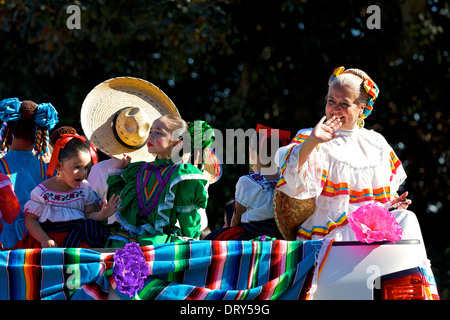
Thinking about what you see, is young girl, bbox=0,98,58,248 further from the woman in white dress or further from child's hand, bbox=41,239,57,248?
the woman in white dress

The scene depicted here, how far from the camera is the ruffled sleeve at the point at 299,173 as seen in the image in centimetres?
300

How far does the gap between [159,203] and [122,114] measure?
0.94 meters

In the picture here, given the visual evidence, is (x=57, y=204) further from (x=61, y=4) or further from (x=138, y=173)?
(x=61, y=4)

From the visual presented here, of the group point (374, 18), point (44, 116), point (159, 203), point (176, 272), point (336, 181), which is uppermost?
point (374, 18)

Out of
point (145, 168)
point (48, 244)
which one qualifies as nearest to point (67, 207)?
point (48, 244)

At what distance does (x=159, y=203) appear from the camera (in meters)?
3.41

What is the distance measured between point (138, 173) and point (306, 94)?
17.3 feet

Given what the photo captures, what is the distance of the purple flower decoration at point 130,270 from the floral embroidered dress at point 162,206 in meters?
0.67

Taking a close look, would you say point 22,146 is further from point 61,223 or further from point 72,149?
point 61,223

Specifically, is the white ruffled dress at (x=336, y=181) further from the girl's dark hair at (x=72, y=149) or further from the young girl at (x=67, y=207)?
the girl's dark hair at (x=72, y=149)

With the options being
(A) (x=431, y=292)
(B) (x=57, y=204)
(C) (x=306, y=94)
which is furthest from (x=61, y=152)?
(C) (x=306, y=94)

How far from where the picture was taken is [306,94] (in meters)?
8.52

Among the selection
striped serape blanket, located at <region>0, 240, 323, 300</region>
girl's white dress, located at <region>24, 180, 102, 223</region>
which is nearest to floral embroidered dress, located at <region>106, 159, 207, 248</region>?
girl's white dress, located at <region>24, 180, 102, 223</region>

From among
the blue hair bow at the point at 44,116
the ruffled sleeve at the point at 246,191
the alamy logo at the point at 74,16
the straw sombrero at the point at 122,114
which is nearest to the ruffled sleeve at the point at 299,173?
the ruffled sleeve at the point at 246,191
